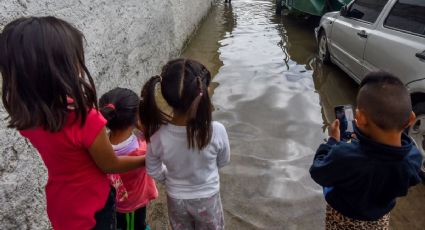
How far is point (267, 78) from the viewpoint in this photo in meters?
6.22

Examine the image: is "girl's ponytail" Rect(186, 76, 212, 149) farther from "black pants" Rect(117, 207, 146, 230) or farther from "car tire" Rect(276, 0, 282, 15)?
"car tire" Rect(276, 0, 282, 15)

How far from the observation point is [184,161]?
1.82m

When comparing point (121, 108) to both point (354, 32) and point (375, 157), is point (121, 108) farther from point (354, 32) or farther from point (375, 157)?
point (354, 32)

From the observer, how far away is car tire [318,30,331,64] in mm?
6754

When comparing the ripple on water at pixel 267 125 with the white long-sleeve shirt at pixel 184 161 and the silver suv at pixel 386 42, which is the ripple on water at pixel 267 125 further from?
the white long-sleeve shirt at pixel 184 161

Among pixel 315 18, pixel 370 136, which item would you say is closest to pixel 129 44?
pixel 370 136

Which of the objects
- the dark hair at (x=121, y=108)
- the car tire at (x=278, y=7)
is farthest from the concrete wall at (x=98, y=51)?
the car tire at (x=278, y=7)

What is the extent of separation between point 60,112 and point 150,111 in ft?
1.51

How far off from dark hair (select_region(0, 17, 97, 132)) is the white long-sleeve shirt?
1.66 ft

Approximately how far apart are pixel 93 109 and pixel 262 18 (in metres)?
10.9

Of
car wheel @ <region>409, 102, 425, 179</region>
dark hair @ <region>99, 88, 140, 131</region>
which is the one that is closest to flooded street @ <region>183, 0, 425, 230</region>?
car wheel @ <region>409, 102, 425, 179</region>

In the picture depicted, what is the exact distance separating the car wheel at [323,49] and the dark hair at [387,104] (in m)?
5.36

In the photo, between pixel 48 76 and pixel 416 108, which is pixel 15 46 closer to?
pixel 48 76

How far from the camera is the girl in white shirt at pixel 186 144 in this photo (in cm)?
165
